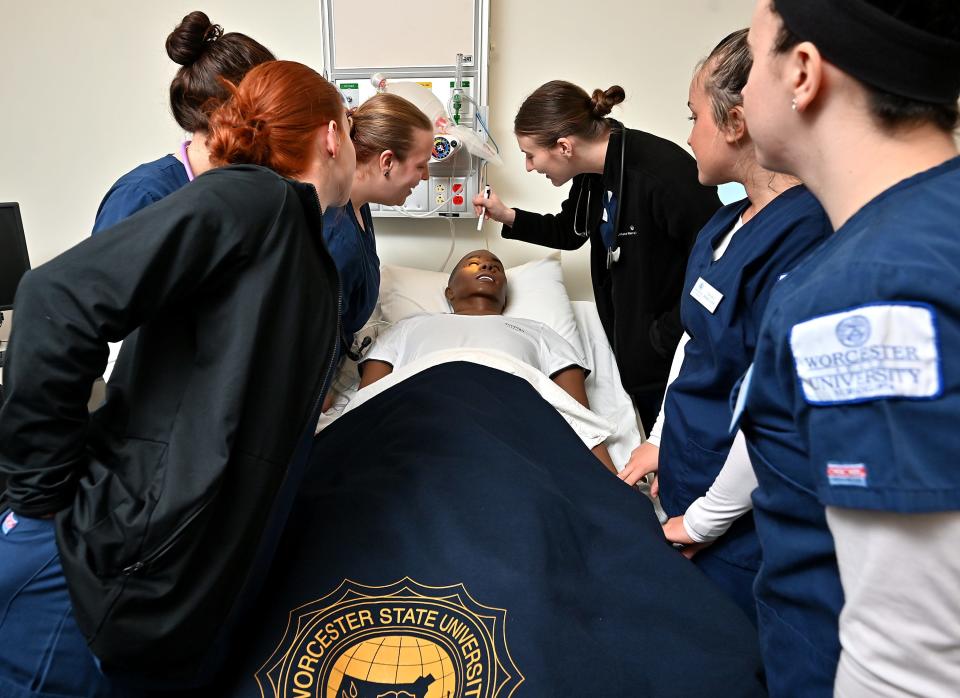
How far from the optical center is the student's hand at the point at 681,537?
130cm

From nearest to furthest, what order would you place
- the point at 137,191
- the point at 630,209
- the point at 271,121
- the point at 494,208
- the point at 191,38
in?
the point at 271,121 < the point at 137,191 < the point at 191,38 < the point at 630,209 < the point at 494,208

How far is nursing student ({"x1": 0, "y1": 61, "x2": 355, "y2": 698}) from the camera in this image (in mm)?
813

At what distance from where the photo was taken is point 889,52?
2.08ft

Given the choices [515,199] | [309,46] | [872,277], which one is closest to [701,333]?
[872,277]

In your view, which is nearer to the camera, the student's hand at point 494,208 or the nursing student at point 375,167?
the nursing student at point 375,167

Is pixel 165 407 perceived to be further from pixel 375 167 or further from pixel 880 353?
pixel 375 167

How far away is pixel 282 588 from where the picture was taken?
1104 millimetres

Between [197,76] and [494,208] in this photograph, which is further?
[494,208]

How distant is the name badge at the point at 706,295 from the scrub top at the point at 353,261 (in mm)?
969

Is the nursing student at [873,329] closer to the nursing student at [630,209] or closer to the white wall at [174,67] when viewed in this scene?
the nursing student at [630,209]

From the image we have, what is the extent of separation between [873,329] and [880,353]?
2 cm

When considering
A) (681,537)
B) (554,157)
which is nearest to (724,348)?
(681,537)

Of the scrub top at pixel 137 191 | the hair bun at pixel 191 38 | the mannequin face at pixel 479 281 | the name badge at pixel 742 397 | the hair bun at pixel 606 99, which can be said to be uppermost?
the hair bun at pixel 191 38

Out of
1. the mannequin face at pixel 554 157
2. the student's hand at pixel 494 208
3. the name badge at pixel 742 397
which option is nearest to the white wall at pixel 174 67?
the student's hand at pixel 494 208
